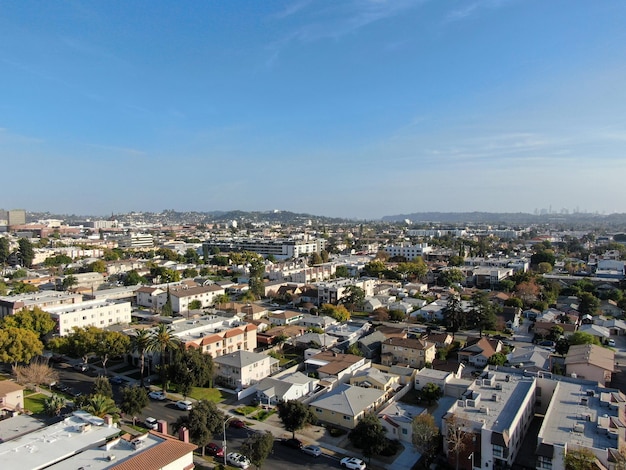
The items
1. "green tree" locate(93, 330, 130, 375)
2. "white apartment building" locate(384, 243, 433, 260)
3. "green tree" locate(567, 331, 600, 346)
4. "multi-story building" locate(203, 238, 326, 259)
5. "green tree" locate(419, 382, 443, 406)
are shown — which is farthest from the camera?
"multi-story building" locate(203, 238, 326, 259)

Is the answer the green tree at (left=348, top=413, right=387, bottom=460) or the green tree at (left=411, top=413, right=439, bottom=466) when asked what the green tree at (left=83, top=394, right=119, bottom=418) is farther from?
the green tree at (left=411, top=413, right=439, bottom=466)

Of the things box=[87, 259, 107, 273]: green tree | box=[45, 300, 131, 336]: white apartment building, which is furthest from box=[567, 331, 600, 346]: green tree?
box=[87, 259, 107, 273]: green tree

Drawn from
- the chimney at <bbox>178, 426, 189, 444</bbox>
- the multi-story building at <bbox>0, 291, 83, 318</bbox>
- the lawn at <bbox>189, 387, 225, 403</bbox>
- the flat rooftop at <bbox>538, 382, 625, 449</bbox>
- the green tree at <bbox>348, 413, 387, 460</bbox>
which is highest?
the multi-story building at <bbox>0, 291, 83, 318</bbox>

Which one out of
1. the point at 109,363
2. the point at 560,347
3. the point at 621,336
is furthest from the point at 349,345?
the point at 621,336

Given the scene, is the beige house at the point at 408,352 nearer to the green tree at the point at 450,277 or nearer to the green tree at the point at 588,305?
the green tree at the point at 588,305

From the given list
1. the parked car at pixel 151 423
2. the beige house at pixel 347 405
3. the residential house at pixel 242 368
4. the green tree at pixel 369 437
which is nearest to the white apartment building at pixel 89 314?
the residential house at pixel 242 368

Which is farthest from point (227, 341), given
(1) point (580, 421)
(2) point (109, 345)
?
(1) point (580, 421)

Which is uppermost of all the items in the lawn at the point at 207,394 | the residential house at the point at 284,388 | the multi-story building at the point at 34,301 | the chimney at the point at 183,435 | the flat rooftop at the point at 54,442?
the multi-story building at the point at 34,301
